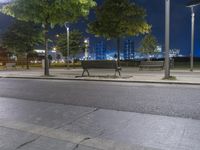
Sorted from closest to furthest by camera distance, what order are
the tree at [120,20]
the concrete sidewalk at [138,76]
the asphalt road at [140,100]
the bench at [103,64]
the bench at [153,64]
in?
the asphalt road at [140,100]
the concrete sidewalk at [138,76]
the bench at [103,64]
the bench at [153,64]
the tree at [120,20]

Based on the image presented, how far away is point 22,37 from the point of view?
116 ft

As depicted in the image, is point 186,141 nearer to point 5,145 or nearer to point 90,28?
point 5,145

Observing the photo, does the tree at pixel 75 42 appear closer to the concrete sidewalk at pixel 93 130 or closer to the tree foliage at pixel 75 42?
the tree foliage at pixel 75 42

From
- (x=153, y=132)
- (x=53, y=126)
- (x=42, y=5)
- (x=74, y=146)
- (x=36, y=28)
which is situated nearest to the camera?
(x=74, y=146)

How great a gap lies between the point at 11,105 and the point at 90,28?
2191cm

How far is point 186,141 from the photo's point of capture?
5605mm

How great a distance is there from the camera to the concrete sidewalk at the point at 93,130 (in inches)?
217

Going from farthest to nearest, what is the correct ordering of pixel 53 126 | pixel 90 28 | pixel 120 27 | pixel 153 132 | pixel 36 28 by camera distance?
1. pixel 36 28
2. pixel 90 28
3. pixel 120 27
4. pixel 53 126
5. pixel 153 132

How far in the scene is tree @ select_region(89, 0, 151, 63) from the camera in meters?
28.5

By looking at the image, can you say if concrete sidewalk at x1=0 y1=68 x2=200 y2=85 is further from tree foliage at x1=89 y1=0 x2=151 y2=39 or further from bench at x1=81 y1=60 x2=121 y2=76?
tree foliage at x1=89 y1=0 x2=151 y2=39

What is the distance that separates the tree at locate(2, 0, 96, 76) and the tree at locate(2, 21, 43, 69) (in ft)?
44.5

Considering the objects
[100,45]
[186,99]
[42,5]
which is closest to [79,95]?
[186,99]

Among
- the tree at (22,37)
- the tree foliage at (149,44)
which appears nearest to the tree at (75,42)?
the tree foliage at (149,44)

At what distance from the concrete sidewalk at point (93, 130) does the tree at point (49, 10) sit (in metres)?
12.6
